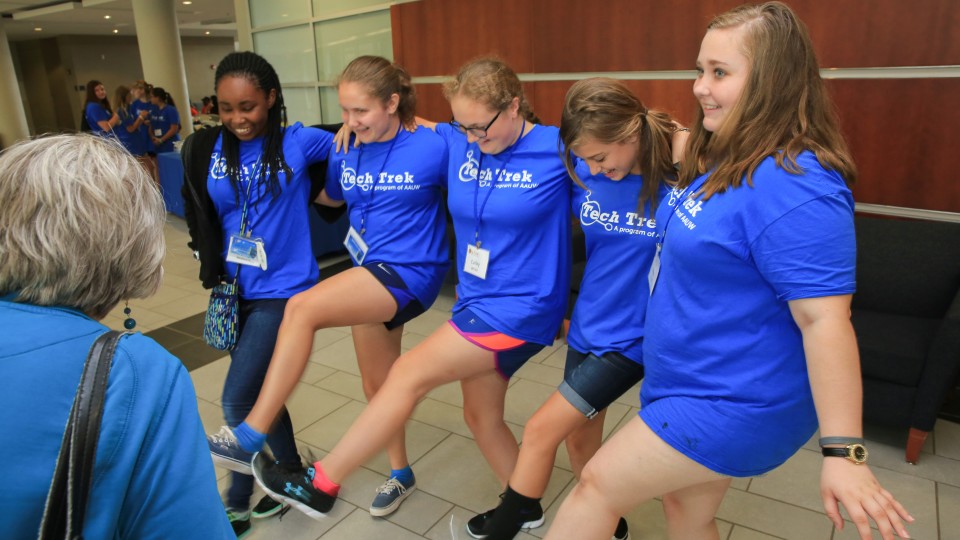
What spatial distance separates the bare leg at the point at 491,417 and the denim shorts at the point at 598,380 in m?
0.33

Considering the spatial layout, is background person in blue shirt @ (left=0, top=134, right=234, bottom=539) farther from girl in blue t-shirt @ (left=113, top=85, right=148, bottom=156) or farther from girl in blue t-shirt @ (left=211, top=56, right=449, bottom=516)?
girl in blue t-shirt @ (left=113, top=85, right=148, bottom=156)

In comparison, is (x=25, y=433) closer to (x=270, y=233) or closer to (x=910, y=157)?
(x=270, y=233)

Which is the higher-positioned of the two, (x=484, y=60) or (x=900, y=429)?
(x=484, y=60)

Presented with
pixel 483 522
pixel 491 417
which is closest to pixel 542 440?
pixel 491 417

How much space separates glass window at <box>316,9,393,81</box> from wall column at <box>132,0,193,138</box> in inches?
245

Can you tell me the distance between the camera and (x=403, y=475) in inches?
98.7

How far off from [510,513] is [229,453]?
0.85m

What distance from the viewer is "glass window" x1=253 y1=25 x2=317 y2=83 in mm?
6551

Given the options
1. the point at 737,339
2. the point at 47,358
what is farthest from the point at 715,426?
the point at 47,358

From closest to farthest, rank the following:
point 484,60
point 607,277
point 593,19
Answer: point 607,277 → point 484,60 → point 593,19

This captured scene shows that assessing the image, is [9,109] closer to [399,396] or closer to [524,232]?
[399,396]

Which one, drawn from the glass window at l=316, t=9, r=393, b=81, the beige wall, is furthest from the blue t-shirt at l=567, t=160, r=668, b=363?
the beige wall

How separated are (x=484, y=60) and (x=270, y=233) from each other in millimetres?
893

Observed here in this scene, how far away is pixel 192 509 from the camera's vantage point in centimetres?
91
